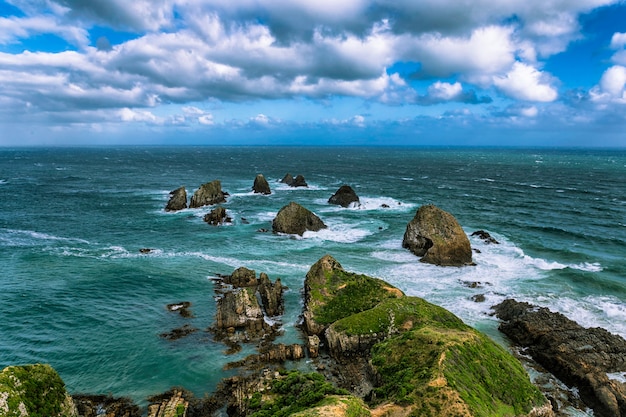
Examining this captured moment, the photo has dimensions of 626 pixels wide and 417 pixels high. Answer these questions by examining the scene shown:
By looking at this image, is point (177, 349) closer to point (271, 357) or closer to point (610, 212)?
point (271, 357)

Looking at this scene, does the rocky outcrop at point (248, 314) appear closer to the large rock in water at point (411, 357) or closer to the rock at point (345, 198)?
the large rock in water at point (411, 357)

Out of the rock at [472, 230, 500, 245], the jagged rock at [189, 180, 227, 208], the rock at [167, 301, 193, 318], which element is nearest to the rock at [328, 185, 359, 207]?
the jagged rock at [189, 180, 227, 208]

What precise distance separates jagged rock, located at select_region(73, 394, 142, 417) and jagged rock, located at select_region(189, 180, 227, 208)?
62.2 meters

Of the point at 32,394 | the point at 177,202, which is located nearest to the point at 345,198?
the point at 177,202

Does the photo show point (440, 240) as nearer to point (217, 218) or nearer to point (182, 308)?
point (182, 308)

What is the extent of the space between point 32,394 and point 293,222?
46.3 metres

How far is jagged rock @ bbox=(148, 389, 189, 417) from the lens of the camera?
938 inches

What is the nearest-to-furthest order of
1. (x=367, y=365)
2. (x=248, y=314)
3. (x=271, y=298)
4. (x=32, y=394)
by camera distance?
(x=32, y=394) < (x=367, y=365) < (x=248, y=314) < (x=271, y=298)

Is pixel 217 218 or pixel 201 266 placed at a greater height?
pixel 217 218

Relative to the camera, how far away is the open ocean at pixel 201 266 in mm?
31031

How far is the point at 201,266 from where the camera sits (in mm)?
49344

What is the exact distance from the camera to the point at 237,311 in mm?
35250

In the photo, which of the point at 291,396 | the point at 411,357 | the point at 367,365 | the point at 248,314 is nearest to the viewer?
the point at 291,396

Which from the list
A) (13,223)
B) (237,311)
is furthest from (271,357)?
(13,223)
